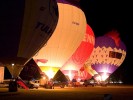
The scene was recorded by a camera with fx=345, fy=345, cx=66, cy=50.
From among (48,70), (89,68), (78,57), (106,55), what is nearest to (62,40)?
(48,70)

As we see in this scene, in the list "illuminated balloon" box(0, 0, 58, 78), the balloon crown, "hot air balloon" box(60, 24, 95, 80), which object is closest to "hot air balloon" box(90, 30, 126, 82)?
the balloon crown

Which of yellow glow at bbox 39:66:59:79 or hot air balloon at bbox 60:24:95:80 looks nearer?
yellow glow at bbox 39:66:59:79

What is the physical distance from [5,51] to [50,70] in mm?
13916

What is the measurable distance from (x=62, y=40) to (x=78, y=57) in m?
6.90

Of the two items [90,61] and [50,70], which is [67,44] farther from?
[90,61]

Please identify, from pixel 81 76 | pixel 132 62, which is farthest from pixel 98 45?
pixel 132 62

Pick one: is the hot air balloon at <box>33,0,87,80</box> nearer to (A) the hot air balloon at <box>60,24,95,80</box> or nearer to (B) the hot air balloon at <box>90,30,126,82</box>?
(A) the hot air balloon at <box>60,24,95,80</box>

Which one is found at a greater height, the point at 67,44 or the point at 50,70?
the point at 67,44

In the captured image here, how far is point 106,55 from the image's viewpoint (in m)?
55.2

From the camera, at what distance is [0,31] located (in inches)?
931

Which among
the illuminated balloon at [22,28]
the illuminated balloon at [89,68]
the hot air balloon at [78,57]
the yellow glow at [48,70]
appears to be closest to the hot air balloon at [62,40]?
the yellow glow at [48,70]

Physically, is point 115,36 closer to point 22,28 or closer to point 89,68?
point 89,68

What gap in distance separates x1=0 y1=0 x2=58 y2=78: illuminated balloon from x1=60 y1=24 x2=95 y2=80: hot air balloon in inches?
621

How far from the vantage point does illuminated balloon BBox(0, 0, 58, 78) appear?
23672 millimetres
